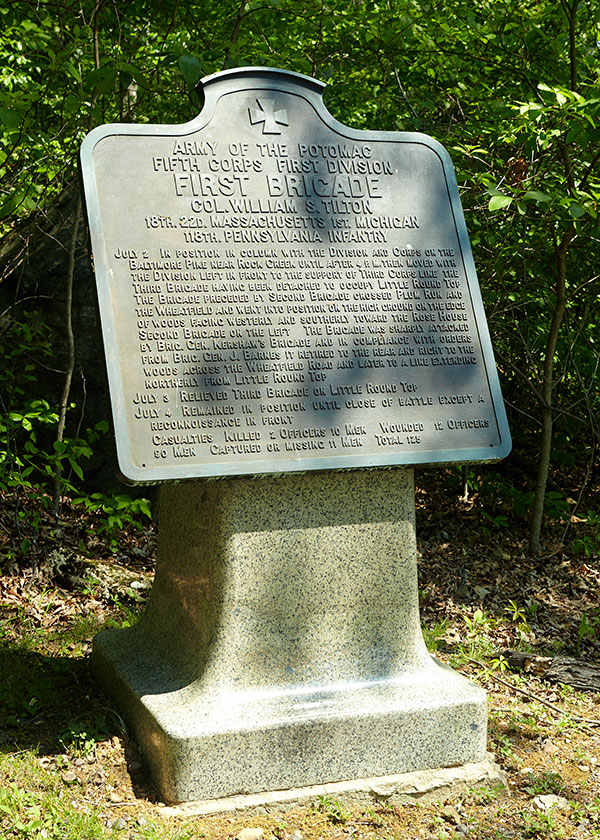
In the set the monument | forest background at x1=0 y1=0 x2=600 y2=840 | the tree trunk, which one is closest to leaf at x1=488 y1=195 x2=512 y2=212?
forest background at x1=0 y1=0 x2=600 y2=840

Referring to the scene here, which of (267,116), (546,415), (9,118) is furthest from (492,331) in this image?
(9,118)

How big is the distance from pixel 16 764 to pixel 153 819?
62 centimetres

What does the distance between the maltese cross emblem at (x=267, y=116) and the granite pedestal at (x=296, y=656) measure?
1459mm

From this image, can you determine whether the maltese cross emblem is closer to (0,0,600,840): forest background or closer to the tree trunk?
(0,0,600,840): forest background

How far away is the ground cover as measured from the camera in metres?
3.19

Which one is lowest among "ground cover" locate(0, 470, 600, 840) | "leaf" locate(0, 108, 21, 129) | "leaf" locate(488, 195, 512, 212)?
"ground cover" locate(0, 470, 600, 840)

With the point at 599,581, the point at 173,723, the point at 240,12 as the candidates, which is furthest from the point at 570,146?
the point at 173,723

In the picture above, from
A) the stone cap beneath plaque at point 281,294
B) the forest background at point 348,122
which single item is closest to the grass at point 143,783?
the stone cap beneath plaque at point 281,294

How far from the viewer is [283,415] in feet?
11.1

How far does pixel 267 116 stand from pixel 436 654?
300 cm

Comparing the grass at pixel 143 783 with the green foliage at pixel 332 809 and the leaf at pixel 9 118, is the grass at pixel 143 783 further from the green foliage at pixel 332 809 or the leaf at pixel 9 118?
the leaf at pixel 9 118

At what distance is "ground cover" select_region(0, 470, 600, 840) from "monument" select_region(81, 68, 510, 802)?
18 cm

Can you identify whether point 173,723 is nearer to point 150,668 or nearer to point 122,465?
point 150,668

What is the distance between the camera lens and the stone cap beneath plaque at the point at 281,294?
3.27 meters
